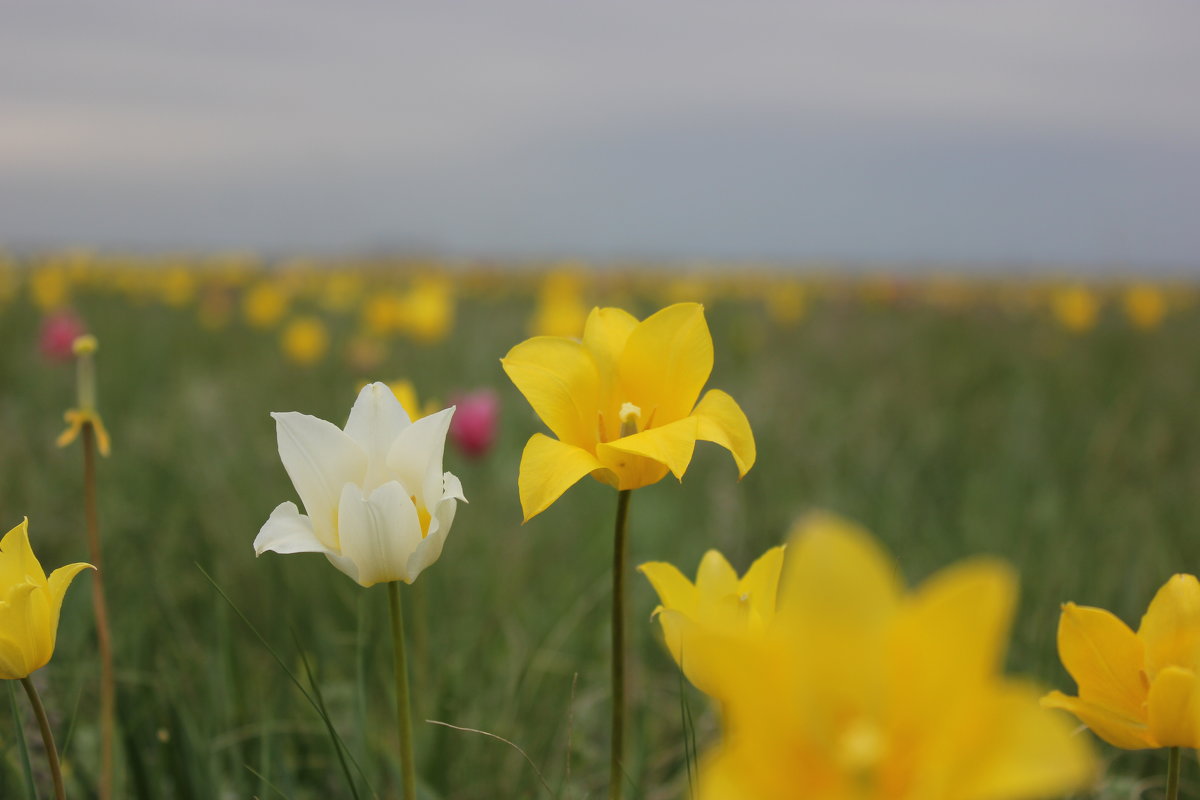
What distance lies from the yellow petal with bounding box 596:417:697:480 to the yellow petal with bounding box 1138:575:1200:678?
532 mm

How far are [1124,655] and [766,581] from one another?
0.39 metres

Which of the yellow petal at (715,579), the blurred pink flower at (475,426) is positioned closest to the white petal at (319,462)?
the yellow petal at (715,579)

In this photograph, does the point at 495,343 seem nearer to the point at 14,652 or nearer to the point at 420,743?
the point at 420,743

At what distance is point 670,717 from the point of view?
80.7 inches

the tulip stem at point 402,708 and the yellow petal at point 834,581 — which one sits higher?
the yellow petal at point 834,581

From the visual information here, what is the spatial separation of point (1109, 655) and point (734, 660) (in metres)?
0.63

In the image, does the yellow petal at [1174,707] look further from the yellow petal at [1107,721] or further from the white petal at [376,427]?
the white petal at [376,427]

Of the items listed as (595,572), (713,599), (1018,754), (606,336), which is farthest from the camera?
(595,572)

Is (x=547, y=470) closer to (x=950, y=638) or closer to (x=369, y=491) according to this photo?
(x=369, y=491)

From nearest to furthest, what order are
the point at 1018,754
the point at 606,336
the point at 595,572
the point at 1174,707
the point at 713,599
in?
the point at 1018,754, the point at 1174,707, the point at 713,599, the point at 606,336, the point at 595,572

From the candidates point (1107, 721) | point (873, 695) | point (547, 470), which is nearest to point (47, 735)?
point (547, 470)

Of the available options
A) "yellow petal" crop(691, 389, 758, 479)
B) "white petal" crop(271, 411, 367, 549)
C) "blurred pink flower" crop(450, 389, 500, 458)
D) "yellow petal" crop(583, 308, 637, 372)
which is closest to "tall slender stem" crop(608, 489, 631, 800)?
"yellow petal" crop(691, 389, 758, 479)

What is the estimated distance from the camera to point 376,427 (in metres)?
1.04

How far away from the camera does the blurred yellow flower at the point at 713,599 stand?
0.95 metres
